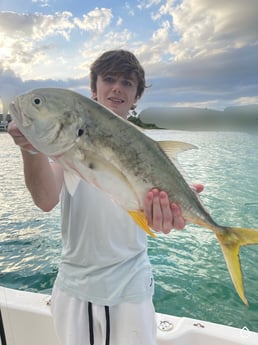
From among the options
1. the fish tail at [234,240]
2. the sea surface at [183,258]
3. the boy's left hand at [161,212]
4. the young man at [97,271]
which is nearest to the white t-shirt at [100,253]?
the young man at [97,271]

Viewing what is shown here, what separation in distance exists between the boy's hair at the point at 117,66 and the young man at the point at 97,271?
58 cm

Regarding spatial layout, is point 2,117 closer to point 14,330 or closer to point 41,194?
point 41,194

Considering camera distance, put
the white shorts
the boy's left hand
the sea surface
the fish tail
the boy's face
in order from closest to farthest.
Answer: the boy's left hand < the fish tail < the white shorts < the boy's face < the sea surface

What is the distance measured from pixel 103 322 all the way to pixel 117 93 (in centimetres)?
104

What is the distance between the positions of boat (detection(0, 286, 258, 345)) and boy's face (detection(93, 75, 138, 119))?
1445 mm

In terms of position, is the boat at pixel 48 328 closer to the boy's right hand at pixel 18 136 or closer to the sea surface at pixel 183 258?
the sea surface at pixel 183 258

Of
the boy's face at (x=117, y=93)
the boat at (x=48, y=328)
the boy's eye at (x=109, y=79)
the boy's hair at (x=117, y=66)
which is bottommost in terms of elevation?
the boat at (x=48, y=328)

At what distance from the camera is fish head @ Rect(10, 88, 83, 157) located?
1.19 meters

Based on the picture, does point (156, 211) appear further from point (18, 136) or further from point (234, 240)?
point (18, 136)

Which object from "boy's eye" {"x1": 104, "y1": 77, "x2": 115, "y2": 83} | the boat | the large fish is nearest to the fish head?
the large fish

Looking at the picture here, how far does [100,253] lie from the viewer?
154 cm

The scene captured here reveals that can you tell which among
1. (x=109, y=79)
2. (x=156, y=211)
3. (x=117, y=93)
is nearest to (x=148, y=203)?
(x=156, y=211)

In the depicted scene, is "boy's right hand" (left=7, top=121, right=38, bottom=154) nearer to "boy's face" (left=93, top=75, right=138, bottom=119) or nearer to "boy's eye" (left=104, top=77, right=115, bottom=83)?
"boy's face" (left=93, top=75, right=138, bottom=119)

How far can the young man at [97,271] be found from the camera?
4.99 ft
